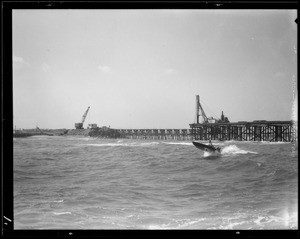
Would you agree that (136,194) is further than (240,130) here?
No

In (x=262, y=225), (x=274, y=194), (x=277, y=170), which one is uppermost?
(x=277, y=170)

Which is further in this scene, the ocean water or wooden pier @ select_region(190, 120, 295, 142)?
wooden pier @ select_region(190, 120, 295, 142)

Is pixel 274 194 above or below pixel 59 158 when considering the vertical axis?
below

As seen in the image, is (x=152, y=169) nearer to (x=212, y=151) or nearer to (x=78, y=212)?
(x=78, y=212)

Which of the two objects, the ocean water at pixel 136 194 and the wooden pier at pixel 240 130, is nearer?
the ocean water at pixel 136 194
